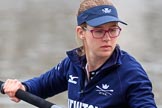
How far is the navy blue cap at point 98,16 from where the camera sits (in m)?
2.69

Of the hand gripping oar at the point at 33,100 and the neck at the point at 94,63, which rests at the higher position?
the neck at the point at 94,63

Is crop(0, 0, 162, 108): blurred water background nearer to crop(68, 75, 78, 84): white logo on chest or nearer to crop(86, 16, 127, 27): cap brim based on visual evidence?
crop(68, 75, 78, 84): white logo on chest

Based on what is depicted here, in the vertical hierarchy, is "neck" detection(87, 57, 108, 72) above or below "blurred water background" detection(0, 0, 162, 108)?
above

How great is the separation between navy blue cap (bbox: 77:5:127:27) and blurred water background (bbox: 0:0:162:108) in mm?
3415

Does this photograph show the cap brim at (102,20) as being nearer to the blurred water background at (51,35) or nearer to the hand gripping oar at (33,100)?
the hand gripping oar at (33,100)

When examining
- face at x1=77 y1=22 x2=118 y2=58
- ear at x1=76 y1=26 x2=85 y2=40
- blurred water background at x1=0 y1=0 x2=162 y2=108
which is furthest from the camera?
blurred water background at x1=0 y1=0 x2=162 y2=108

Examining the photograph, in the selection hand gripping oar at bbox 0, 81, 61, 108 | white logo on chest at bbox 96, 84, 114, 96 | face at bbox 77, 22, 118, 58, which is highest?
face at bbox 77, 22, 118, 58

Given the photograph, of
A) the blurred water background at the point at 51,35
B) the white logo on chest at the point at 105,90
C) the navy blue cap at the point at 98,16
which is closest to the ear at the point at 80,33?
the navy blue cap at the point at 98,16

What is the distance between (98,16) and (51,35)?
5423mm

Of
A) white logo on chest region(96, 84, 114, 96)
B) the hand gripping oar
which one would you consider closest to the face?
white logo on chest region(96, 84, 114, 96)

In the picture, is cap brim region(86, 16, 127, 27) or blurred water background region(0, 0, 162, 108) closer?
cap brim region(86, 16, 127, 27)

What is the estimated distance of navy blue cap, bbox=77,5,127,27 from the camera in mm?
2688

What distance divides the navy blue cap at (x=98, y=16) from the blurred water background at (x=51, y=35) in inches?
134

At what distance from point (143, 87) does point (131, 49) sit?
202 inches
